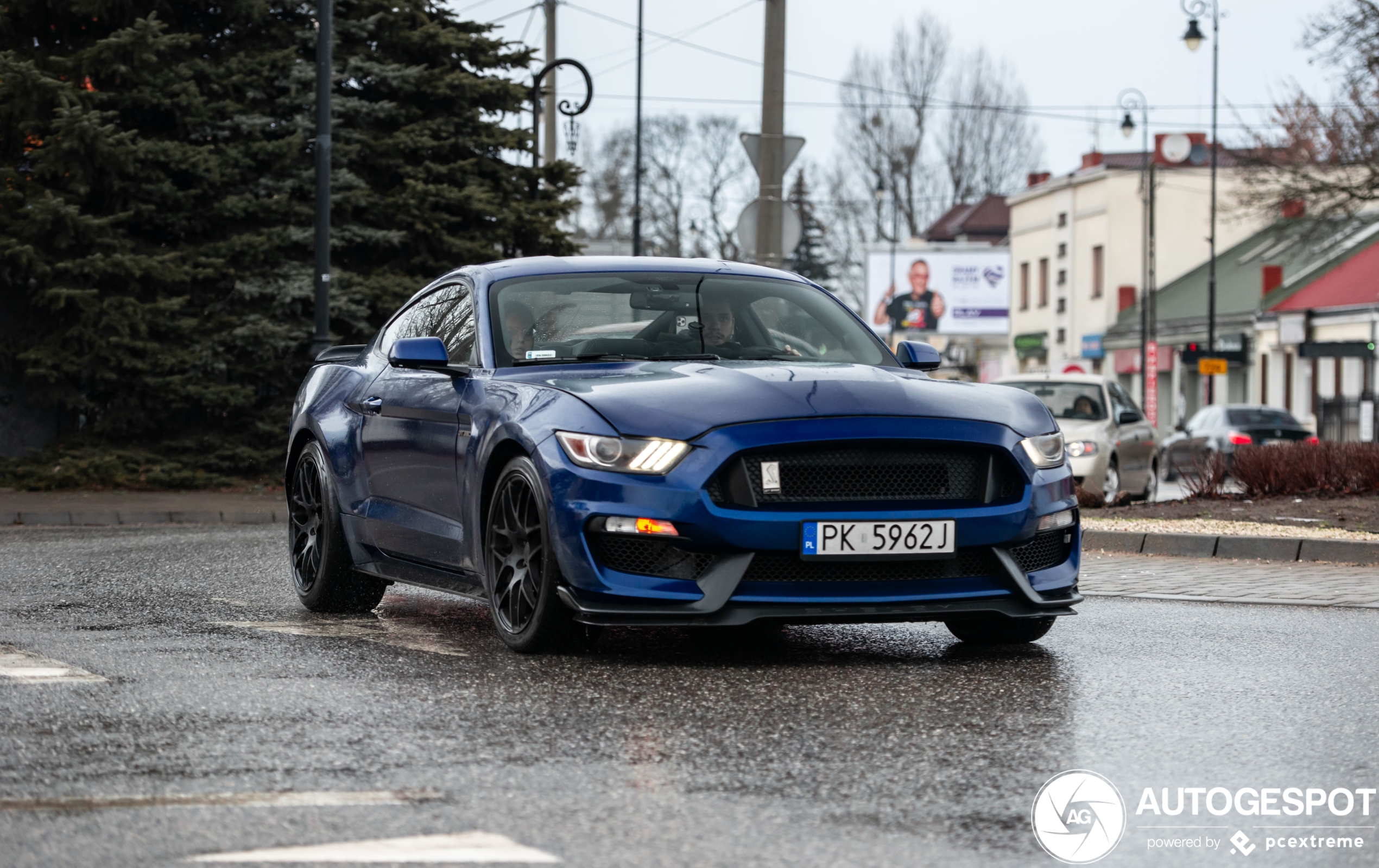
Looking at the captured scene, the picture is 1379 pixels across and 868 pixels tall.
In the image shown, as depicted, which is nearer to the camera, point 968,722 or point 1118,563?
point 968,722

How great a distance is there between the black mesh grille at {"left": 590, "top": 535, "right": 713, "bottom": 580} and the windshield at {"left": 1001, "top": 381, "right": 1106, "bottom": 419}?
48.9 ft

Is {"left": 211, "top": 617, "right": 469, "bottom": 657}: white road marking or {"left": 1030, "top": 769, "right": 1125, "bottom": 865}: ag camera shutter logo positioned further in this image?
{"left": 211, "top": 617, "right": 469, "bottom": 657}: white road marking

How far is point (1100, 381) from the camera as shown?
862 inches

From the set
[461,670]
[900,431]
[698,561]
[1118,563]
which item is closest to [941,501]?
[900,431]

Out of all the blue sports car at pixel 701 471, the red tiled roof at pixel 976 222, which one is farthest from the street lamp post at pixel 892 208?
the blue sports car at pixel 701 471

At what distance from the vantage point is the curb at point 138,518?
670 inches

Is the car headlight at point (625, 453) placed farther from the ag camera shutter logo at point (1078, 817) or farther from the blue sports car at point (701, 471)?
the ag camera shutter logo at point (1078, 817)

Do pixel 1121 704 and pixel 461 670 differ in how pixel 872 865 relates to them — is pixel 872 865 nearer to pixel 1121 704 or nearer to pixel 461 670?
pixel 1121 704

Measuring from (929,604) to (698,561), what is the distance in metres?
0.85

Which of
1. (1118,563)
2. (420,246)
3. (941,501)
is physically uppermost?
(420,246)

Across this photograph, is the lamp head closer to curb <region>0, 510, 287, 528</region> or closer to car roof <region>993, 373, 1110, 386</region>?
car roof <region>993, 373, 1110, 386</region>

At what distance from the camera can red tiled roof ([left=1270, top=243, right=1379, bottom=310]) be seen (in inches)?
1772

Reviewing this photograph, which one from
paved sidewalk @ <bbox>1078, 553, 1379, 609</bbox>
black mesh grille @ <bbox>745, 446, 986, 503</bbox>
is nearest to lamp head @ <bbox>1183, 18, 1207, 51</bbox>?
paved sidewalk @ <bbox>1078, 553, 1379, 609</bbox>

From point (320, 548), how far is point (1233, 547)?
6836 mm
